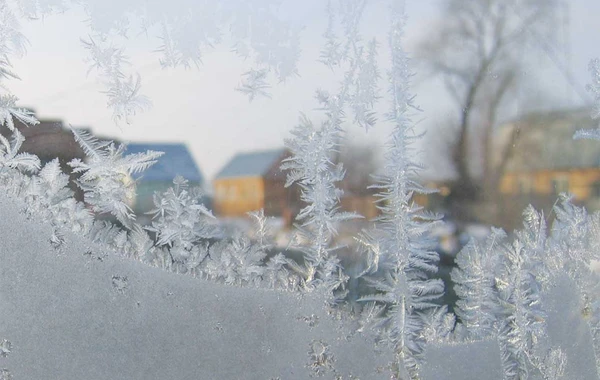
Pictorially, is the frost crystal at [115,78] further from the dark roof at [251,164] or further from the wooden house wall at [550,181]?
the wooden house wall at [550,181]

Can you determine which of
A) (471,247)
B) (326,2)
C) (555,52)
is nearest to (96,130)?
(326,2)

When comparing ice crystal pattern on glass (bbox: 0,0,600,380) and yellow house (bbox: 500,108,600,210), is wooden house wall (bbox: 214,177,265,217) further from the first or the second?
yellow house (bbox: 500,108,600,210)

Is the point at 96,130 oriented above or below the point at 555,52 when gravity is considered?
below

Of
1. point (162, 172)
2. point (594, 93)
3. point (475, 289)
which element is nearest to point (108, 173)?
point (162, 172)

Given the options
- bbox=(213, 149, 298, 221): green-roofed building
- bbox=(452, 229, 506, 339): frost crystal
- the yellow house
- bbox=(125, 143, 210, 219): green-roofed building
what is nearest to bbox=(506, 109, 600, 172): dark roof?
the yellow house

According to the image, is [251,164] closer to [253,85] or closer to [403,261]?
[253,85]

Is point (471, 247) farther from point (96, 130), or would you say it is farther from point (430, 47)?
point (96, 130)
